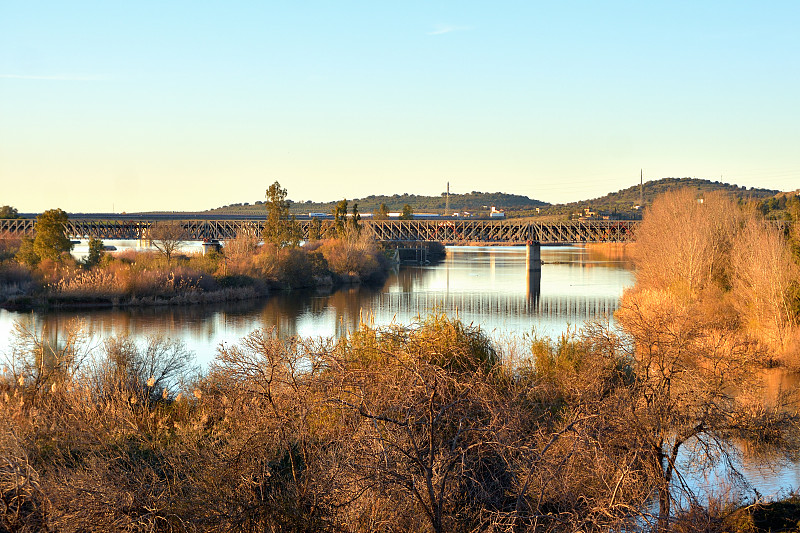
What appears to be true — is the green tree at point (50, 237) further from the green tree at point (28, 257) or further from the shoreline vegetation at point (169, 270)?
the green tree at point (28, 257)

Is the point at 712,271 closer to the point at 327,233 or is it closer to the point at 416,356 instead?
the point at 416,356

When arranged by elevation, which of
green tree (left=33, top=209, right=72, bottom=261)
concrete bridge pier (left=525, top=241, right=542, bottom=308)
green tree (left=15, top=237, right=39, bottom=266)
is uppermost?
green tree (left=33, top=209, right=72, bottom=261)

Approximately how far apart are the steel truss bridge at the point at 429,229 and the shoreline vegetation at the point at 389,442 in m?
72.8

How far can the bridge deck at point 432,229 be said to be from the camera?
89062 millimetres

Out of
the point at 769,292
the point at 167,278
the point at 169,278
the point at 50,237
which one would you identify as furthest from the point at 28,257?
the point at 769,292

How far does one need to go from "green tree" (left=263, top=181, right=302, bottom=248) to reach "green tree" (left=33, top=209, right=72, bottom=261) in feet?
58.3

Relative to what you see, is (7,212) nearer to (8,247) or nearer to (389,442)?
(8,247)

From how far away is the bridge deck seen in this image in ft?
292

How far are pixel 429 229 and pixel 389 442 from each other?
92.2m

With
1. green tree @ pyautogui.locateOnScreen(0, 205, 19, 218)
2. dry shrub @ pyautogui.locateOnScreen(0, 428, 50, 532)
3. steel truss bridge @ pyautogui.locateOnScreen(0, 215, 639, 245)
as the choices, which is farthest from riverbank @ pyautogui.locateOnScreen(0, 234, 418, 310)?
green tree @ pyautogui.locateOnScreen(0, 205, 19, 218)

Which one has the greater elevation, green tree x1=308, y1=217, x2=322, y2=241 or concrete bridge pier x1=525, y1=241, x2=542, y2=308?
green tree x1=308, y1=217, x2=322, y2=241

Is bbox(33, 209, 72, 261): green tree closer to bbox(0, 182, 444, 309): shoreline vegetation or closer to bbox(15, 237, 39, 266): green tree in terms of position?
bbox(0, 182, 444, 309): shoreline vegetation

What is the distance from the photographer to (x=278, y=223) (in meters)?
63.1

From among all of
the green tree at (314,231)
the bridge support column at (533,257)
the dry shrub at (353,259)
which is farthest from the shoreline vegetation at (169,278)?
the bridge support column at (533,257)
